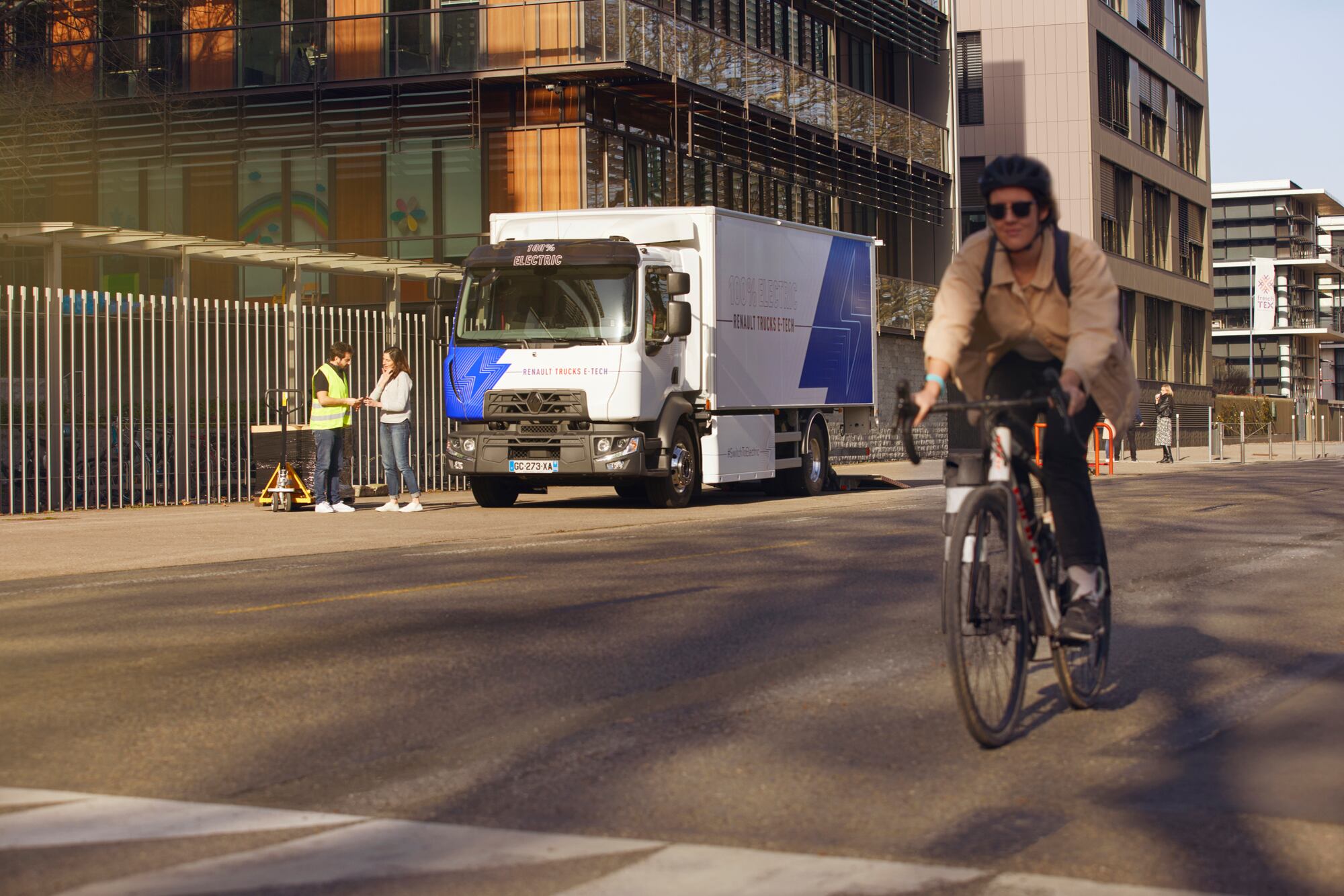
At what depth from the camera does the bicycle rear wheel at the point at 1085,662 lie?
19.7 feet

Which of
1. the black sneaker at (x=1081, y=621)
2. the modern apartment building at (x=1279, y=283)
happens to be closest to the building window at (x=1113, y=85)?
the black sneaker at (x=1081, y=621)

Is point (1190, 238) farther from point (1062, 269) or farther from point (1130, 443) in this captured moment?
point (1062, 269)

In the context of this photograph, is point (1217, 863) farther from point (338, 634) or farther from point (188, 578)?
point (188, 578)

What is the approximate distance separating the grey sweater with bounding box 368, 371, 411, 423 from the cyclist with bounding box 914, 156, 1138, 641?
14.1m

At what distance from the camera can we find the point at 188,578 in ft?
36.5

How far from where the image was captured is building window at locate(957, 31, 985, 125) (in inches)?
1950

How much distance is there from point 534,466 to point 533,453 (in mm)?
139

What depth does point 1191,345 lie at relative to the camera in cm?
6153

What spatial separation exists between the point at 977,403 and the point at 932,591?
4.70m

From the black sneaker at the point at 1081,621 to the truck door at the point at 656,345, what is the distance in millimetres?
12988

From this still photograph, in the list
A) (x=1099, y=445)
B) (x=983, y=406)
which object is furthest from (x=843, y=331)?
(x=983, y=406)

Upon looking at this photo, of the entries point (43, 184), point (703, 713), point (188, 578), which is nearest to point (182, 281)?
point (188, 578)

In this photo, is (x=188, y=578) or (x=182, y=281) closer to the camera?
(x=188, y=578)

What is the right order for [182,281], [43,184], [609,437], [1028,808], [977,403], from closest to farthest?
[1028,808] < [977,403] < [609,437] < [182,281] < [43,184]
